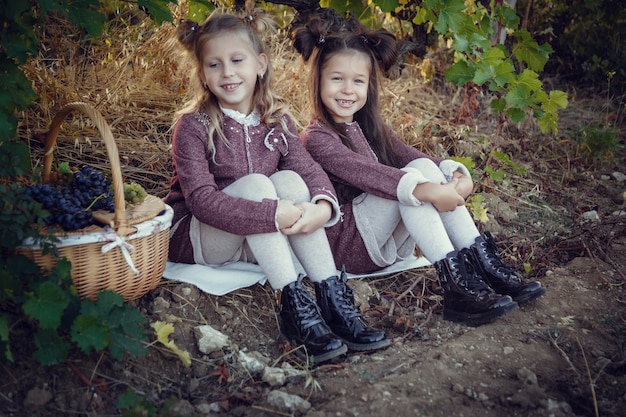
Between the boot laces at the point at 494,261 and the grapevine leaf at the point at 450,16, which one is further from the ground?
the grapevine leaf at the point at 450,16

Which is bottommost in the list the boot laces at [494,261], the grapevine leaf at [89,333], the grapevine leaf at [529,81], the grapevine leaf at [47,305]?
the boot laces at [494,261]

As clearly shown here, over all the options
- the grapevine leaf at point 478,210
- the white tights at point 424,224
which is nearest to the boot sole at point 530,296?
the white tights at point 424,224

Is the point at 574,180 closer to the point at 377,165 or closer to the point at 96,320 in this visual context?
the point at 377,165

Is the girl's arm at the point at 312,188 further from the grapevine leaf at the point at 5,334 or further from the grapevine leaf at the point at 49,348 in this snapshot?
the grapevine leaf at the point at 5,334

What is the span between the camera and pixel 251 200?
2496mm

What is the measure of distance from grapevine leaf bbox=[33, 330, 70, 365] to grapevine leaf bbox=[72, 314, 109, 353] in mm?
57

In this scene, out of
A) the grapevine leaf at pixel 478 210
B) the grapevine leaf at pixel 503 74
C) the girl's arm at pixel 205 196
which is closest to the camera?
the girl's arm at pixel 205 196

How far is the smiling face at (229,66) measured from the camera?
2.70 metres

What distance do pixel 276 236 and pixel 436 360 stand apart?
2.47ft

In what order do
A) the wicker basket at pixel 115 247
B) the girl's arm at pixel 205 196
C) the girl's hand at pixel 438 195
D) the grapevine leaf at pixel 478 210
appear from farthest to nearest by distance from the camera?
the grapevine leaf at pixel 478 210, the girl's hand at pixel 438 195, the girl's arm at pixel 205 196, the wicker basket at pixel 115 247

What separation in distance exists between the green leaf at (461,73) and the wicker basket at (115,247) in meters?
1.72

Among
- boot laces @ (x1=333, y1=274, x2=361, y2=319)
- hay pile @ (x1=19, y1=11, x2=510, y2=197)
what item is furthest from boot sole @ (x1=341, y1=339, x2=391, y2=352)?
hay pile @ (x1=19, y1=11, x2=510, y2=197)

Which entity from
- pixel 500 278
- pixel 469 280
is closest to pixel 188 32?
pixel 469 280

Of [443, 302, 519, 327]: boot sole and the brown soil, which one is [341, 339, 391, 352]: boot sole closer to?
the brown soil
